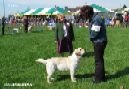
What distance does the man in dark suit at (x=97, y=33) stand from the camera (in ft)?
31.4

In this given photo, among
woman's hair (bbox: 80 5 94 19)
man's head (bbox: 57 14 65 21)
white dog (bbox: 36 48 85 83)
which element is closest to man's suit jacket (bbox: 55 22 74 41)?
man's head (bbox: 57 14 65 21)

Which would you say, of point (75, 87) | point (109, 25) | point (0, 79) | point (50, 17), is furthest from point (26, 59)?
point (50, 17)

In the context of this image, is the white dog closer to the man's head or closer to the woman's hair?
the woman's hair

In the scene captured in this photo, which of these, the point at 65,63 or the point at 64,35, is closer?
the point at 65,63

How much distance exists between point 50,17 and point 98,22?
5089 cm

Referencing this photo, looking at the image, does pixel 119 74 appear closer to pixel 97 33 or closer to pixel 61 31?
pixel 97 33

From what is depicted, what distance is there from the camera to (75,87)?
9445 mm

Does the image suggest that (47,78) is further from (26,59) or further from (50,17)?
(50,17)

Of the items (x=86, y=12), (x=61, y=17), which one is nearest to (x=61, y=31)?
(x=61, y=17)

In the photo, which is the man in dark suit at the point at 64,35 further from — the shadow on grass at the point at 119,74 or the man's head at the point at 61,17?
the shadow on grass at the point at 119,74

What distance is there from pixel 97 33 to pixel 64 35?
400 centimetres

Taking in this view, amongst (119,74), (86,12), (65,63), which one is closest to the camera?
(86,12)

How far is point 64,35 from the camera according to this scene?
1355cm

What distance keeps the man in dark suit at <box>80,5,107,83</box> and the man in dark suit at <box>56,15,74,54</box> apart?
331 cm
